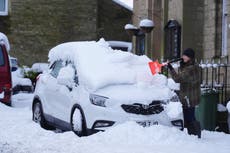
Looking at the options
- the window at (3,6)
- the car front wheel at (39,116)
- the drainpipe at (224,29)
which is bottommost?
the car front wheel at (39,116)

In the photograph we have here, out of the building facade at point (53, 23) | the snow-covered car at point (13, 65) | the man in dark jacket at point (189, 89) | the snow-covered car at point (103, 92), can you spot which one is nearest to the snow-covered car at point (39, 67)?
the building facade at point (53, 23)

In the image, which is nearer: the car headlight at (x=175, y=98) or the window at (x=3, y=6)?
the car headlight at (x=175, y=98)

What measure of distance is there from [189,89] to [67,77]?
2168 mm

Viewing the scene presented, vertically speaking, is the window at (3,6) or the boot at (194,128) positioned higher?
the window at (3,6)

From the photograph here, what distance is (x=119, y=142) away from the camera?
356 inches

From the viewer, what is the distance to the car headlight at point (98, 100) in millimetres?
9750

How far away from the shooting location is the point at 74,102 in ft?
33.8

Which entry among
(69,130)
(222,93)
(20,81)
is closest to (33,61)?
(20,81)

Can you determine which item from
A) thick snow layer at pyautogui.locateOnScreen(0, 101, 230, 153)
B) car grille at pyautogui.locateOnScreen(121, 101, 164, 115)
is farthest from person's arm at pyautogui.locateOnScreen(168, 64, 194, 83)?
thick snow layer at pyautogui.locateOnScreen(0, 101, 230, 153)

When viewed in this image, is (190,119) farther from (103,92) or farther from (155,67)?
(103,92)

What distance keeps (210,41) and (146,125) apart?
7168mm

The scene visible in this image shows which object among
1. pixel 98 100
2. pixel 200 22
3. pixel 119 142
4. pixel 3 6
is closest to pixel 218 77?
pixel 200 22

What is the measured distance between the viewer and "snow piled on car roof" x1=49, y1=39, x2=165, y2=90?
10234mm

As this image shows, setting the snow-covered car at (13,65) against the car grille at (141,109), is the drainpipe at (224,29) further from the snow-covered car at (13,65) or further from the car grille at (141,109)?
the car grille at (141,109)
